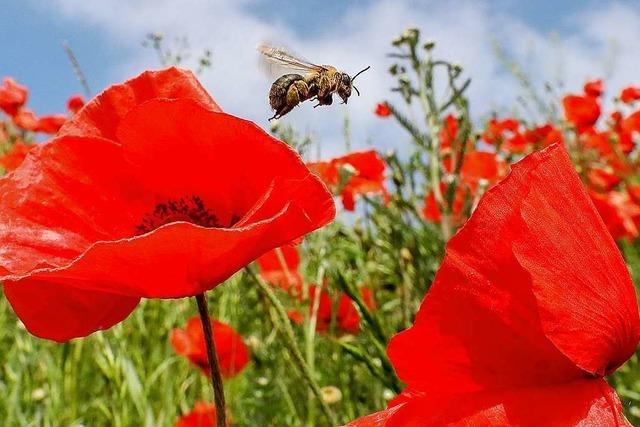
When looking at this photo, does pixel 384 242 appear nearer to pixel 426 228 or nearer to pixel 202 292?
pixel 426 228

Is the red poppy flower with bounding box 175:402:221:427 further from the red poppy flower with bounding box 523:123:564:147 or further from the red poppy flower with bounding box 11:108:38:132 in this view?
the red poppy flower with bounding box 11:108:38:132

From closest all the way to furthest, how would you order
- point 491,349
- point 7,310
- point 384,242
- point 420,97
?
point 491,349 < point 420,97 < point 384,242 < point 7,310

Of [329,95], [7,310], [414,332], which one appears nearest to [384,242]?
[329,95]

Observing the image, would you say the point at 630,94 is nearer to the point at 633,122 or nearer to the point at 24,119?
the point at 633,122

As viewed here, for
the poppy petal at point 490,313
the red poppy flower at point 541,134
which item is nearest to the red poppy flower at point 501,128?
the red poppy flower at point 541,134

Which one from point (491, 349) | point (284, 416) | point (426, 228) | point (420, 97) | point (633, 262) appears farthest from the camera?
point (633, 262)

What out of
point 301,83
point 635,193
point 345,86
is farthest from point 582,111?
point 301,83

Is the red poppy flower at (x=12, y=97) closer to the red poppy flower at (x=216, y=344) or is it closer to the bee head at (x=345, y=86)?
the red poppy flower at (x=216, y=344)
